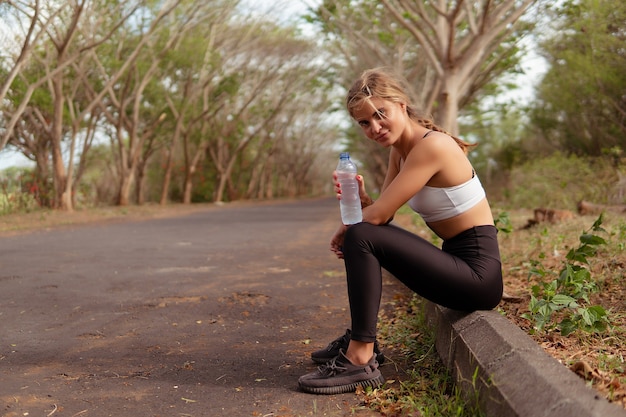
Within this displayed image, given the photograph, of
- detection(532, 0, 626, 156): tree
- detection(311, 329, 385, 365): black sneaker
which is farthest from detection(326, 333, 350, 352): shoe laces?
detection(532, 0, 626, 156): tree

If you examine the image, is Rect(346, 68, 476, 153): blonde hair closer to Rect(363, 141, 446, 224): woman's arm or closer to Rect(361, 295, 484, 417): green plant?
Rect(363, 141, 446, 224): woman's arm

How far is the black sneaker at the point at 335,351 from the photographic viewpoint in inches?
143

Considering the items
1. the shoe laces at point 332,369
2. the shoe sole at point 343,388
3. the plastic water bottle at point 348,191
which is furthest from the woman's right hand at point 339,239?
the shoe sole at point 343,388

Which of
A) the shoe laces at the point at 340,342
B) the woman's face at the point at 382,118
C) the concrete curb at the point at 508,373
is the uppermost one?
the woman's face at the point at 382,118

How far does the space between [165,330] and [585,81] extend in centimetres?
1894

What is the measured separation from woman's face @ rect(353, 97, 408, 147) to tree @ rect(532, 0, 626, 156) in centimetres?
1161

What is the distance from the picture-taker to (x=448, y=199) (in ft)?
11.2

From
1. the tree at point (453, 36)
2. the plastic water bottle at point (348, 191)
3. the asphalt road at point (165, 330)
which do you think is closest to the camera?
the asphalt road at point (165, 330)

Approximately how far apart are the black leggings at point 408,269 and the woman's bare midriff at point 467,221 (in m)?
0.08

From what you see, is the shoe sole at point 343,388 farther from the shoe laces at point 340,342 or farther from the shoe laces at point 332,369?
the shoe laces at point 340,342

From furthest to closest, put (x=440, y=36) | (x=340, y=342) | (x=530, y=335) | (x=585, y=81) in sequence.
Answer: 1. (x=585, y=81)
2. (x=440, y=36)
3. (x=340, y=342)
4. (x=530, y=335)

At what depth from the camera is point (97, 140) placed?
97.9ft

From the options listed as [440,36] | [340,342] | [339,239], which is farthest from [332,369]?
[440,36]

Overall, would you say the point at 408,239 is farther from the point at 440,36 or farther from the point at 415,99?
the point at 440,36
